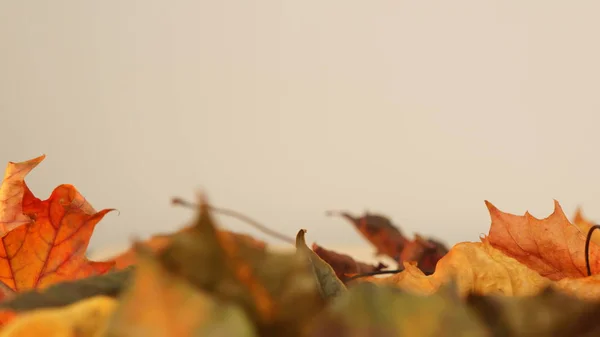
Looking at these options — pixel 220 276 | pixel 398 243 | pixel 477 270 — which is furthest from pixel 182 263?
pixel 398 243

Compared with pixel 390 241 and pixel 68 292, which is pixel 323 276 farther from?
pixel 390 241

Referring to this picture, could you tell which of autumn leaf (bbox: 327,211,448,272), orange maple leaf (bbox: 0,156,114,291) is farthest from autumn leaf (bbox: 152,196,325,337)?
autumn leaf (bbox: 327,211,448,272)

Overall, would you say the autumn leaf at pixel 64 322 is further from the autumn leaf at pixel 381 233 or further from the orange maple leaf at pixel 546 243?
the autumn leaf at pixel 381 233

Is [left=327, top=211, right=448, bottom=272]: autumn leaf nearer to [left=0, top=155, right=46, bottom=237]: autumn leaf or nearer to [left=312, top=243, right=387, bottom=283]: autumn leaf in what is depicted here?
[left=312, top=243, right=387, bottom=283]: autumn leaf

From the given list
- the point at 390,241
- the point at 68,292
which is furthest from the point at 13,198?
the point at 390,241

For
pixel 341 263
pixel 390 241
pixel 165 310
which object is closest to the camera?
pixel 165 310

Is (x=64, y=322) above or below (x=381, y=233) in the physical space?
above
